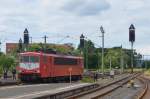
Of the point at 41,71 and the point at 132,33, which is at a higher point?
the point at 132,33

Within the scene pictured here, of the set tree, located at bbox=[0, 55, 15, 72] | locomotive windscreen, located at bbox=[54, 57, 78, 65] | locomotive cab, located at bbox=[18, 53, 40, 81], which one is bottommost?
locomotive cab, located at bbox=[18, 53, 40, 81]

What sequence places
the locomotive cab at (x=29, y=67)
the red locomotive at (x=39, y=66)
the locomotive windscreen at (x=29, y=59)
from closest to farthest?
the locomotive cab at (x=29, y=67) < the red locomotive at (x=39, y=66) < the locomotive windscreen at (x=29, y=59)

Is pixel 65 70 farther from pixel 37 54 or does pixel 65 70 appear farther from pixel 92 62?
pixel 92 62

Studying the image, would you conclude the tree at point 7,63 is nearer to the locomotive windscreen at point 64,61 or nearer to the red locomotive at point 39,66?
the locomotive windscreen at point 64,61

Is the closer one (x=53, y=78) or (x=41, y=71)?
(x=41, y=71)

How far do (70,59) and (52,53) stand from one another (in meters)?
6.35

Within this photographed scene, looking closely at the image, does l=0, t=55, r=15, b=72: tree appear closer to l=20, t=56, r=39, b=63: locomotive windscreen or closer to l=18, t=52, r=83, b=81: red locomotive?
l=18, t=52, r=83, b=81: red locomotive

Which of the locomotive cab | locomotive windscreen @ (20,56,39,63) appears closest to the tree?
locomotive windscreen @ (20,56,39,63)

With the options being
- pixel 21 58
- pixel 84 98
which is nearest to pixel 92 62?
pixel 21 58

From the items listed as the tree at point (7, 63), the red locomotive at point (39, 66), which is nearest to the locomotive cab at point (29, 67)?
the red locomotive at point (39, 66)

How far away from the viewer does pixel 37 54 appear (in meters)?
56.5

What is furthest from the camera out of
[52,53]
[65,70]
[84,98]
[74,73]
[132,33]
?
[74,73]

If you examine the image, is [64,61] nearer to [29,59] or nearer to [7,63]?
[29,59]

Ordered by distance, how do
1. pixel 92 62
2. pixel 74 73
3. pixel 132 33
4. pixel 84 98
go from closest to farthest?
pixel 84 98, pixel 132 33, pixel 74 73, pixel 92 62
